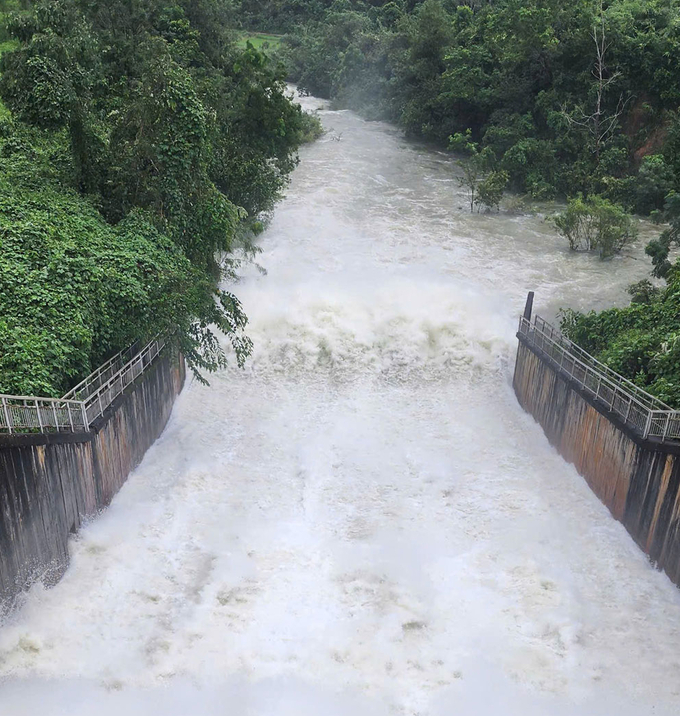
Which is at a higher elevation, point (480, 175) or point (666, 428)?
point (480, 175)

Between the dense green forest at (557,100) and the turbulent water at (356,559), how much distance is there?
736 cm

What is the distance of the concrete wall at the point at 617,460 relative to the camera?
1438 cm

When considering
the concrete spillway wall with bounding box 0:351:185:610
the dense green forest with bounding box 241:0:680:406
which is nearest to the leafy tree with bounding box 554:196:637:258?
the dense green forest with bounding box 241:0:680:406

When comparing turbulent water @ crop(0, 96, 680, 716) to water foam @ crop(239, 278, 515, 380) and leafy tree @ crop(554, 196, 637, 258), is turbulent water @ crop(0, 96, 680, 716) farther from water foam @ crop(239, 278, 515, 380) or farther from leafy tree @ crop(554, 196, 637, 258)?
leafy tree @ crop(554, 196, 637, 258)

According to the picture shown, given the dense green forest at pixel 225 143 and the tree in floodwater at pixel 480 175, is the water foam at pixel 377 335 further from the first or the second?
the tree in floodwater at pixel 480 175

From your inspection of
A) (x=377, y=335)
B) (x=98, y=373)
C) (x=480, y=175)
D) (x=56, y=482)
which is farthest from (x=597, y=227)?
(x=56, y=482)

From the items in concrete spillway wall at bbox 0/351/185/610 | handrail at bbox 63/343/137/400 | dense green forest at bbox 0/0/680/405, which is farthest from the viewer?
dense green forest at bbox 0/0/680/405

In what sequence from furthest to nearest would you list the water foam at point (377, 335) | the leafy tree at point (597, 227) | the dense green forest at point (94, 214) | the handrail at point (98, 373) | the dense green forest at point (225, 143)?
the leafy tree at point (597, 227)
the water foam at point (377, 335)
the dense green forest at point (225, 143)
the dense green forest at point (94, 214)
the handrail at point (98, 373)

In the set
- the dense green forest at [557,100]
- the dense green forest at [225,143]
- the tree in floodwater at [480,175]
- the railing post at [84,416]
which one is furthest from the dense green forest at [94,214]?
the tree in floodwater at [480,175]

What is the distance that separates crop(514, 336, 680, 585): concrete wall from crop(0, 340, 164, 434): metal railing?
1073 centimetres

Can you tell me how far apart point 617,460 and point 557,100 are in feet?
107

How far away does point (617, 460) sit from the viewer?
16062 mm

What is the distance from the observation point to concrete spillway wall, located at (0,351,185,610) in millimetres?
12383

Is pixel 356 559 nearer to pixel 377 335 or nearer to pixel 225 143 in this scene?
pixel 377 335
